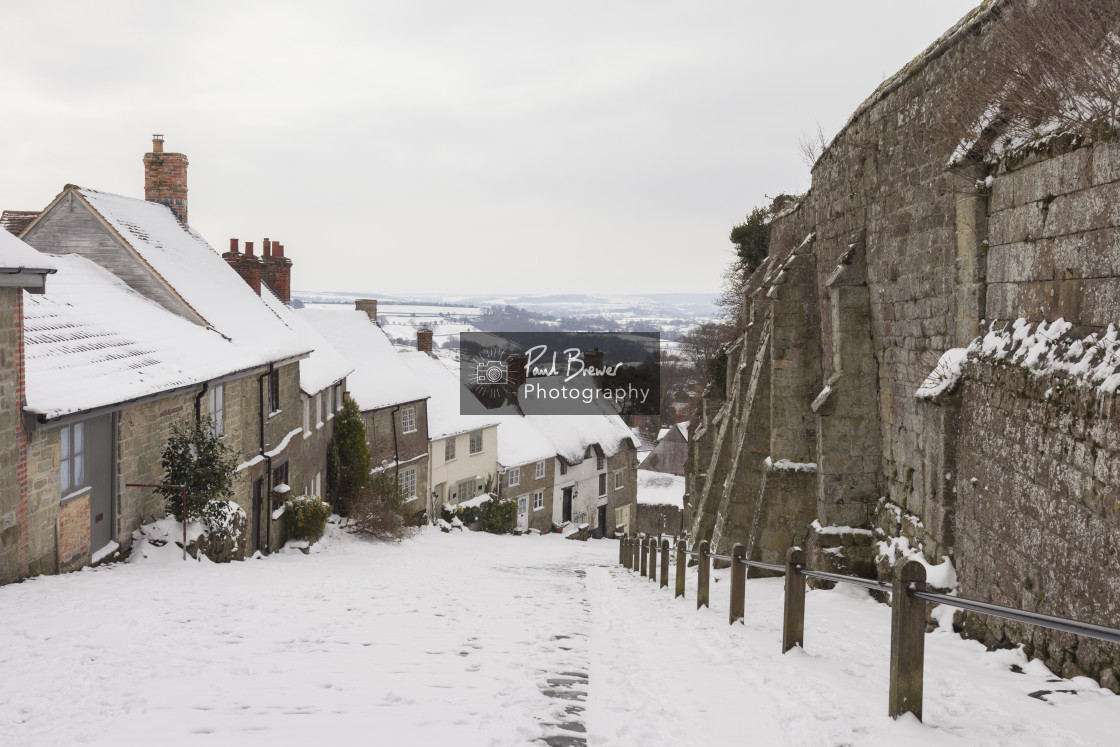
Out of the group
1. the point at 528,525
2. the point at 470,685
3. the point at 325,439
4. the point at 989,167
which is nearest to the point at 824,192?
the point at 989,167

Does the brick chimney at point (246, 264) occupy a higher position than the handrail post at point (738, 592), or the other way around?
the brick chimney at point (246, 264)

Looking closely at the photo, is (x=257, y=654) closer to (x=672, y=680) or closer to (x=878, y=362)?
(x=672, y=680)

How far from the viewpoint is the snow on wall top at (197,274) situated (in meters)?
17.1

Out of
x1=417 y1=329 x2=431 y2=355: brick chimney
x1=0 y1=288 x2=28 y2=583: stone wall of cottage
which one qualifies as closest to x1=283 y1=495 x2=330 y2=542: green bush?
x1=0 y1=288 x2=28 y2=583: stone wall of cottage

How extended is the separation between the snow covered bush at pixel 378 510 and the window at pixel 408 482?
85.5 inches

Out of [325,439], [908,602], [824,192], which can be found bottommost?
[325,439]

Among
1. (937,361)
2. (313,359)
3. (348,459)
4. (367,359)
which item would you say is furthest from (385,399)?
(937,361)

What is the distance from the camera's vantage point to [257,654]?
6.73 m

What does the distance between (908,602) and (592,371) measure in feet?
147

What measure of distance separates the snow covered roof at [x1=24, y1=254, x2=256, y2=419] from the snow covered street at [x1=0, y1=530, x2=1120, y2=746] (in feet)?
7.57

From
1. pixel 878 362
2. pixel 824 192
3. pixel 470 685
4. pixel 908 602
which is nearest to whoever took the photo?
pixel 908 602

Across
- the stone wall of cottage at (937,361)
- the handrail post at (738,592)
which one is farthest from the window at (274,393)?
the handrail post at (738,592)

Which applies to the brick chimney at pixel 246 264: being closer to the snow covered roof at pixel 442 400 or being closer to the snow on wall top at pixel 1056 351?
the snow covered roof at pixel 442 400

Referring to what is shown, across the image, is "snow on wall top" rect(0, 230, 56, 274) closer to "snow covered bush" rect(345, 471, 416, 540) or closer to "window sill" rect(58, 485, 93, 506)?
"window sill" rect(58, 485, 93, 506)
